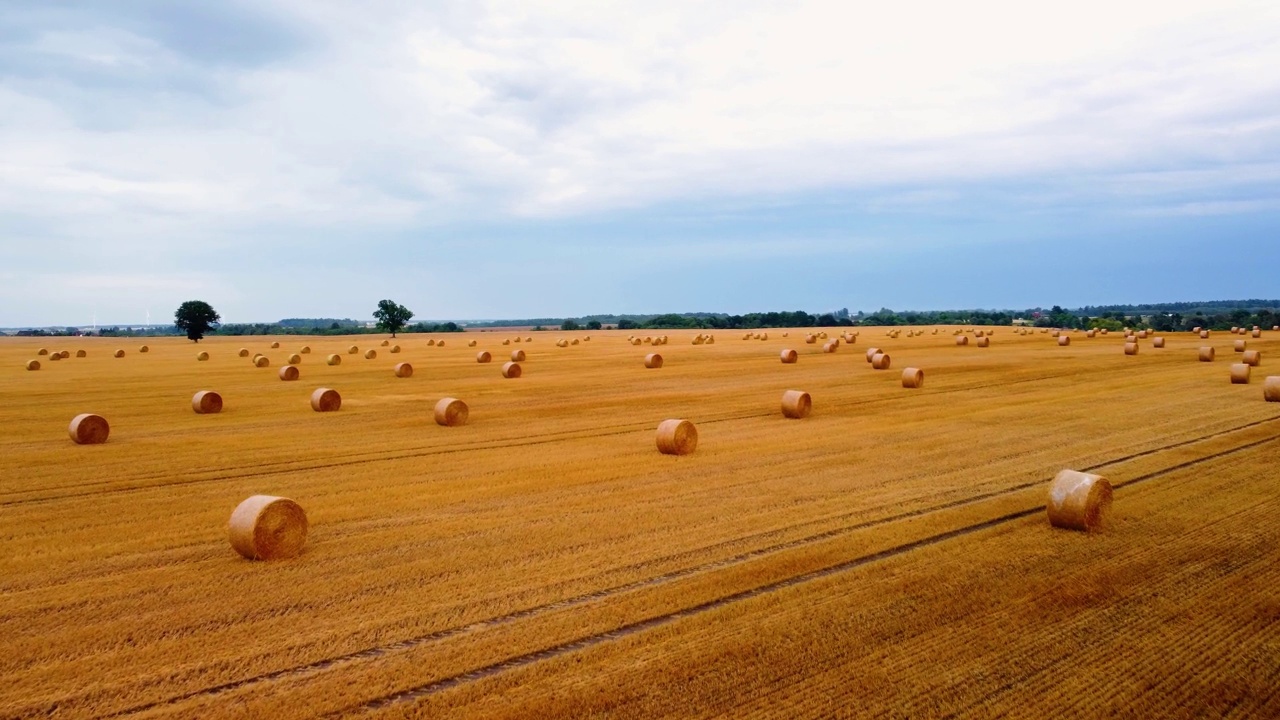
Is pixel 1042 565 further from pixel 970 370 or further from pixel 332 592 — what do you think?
pixel 970 370

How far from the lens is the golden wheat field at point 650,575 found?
16.5ft

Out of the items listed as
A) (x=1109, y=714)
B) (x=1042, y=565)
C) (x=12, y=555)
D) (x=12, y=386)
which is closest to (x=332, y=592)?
(x=12, y=555)

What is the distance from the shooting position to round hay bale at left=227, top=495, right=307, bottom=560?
738 centimetres

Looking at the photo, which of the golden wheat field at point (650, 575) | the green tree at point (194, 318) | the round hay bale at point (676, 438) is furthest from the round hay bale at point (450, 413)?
the green tree at point (194, 318)

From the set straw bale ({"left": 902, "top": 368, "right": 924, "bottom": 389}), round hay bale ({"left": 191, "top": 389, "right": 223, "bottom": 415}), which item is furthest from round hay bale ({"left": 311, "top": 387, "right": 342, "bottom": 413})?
straw bale ({"left": 902, "top": 368, "right": 924, "bottom": 389})

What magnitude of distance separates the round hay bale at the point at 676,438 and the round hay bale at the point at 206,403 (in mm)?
11230

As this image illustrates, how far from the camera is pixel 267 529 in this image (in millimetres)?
7430

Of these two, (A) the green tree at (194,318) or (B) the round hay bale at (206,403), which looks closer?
(B) the round hay bale at (206,403)

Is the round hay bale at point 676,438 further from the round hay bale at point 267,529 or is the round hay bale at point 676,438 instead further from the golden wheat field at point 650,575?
the round hay bale at point 267,529

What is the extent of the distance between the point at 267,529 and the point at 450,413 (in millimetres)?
8552

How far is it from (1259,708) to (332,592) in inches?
254

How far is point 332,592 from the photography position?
6699 mm

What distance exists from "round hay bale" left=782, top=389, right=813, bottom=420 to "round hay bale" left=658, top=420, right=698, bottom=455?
4359 millimetres

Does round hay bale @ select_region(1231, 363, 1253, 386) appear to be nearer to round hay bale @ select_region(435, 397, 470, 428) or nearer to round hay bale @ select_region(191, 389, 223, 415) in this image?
round hay bale @ select_region(435, 397, 470, 428)
